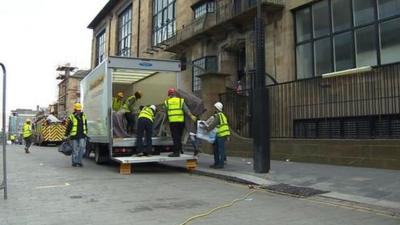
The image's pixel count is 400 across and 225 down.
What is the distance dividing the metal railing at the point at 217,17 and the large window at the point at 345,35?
179cm

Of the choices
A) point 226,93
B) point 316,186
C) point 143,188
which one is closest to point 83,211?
point 143,188

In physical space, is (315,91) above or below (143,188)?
above

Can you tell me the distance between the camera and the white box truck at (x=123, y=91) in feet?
47.3

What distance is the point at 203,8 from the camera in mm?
26172

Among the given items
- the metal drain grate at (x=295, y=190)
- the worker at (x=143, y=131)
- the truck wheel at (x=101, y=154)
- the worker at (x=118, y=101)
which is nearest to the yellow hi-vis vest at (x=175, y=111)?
the worker at (x=143, y=131)

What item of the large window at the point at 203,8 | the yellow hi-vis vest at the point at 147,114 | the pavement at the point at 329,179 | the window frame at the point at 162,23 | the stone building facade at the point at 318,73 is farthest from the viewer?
the window frame at the point at 162,23

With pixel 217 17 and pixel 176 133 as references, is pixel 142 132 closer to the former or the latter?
pixel 176 133

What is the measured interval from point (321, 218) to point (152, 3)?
30110mm

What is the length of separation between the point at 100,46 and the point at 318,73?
36157 mm

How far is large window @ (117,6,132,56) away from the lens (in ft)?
134

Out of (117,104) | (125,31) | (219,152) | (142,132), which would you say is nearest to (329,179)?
(219,152)

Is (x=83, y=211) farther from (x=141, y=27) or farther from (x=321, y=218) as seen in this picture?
(x=141, y=27)

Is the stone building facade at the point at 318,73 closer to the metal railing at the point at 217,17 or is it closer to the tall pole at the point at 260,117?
the metal railing at the point at 217,17

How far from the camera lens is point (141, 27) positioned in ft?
123
